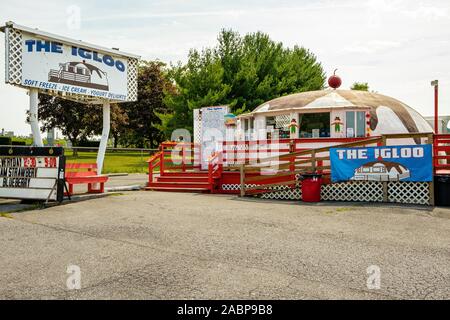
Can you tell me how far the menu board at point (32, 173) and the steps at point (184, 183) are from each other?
5.14 m

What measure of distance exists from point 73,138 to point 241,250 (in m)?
46.7

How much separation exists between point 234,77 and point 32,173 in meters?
26.7

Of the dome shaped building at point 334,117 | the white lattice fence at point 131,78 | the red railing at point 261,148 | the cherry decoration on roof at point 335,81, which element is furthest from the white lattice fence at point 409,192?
the white lattice fence at point 131,78

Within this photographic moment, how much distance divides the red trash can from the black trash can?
3.16m

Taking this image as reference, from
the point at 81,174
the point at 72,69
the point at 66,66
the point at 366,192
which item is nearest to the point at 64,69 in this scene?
the point at 66,66

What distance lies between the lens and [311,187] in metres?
11.9

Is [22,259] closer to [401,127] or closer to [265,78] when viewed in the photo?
[401,127]

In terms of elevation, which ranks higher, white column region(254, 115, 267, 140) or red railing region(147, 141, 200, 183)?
white column region(254, 115, 267, 140)

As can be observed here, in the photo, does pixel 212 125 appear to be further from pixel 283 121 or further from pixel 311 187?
pixel 311 187

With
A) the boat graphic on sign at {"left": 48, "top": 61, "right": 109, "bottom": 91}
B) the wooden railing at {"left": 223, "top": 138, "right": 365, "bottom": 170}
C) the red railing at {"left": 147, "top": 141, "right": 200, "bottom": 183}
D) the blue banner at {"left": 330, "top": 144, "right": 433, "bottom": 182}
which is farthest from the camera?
the red railing at {"left": 147, "top": 141, "right": 200, "bottom": 183}

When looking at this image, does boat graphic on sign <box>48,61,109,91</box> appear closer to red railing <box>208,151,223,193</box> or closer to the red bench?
the red bench

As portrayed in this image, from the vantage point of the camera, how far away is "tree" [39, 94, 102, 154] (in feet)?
146

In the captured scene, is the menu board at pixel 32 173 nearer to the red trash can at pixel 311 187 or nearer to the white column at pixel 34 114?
the white column at pixel 34 114

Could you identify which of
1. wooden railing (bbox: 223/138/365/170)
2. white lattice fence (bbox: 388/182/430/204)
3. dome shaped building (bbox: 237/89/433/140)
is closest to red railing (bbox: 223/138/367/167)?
wooden railing (bbox: 223/138/365/170)
